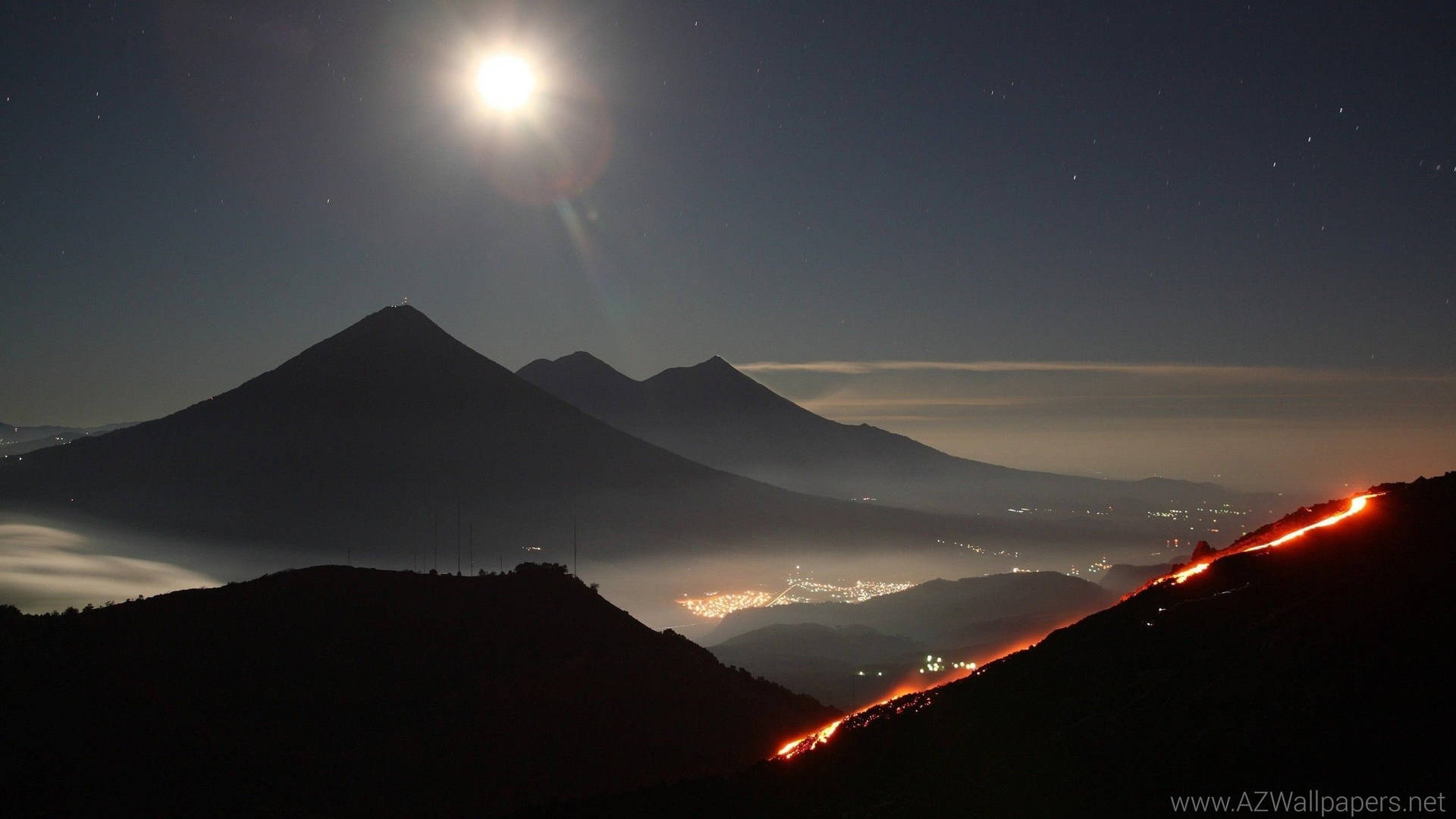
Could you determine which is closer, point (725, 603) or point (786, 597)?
point (786, 597)

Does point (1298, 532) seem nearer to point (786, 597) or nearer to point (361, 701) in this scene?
point (361, 701)

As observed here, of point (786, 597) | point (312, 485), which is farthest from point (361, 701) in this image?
point (312, 485)

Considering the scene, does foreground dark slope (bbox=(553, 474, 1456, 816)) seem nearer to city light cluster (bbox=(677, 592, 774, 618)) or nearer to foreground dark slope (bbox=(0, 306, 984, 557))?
city light cluster (bbox=(677, 592, 774, 618))

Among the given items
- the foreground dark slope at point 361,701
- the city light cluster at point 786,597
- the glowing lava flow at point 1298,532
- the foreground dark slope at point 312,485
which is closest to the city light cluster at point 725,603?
the city light cluster at point 786,597

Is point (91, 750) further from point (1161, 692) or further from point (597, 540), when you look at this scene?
point (597, 540)

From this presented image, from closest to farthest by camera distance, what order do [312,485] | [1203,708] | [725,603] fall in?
[1203,708] → [725,603] → [312,485]

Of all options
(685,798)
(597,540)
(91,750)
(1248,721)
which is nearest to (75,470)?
(597,540)

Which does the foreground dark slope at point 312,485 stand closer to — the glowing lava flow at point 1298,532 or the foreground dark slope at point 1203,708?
the foreground dark slope at point 1203,708
